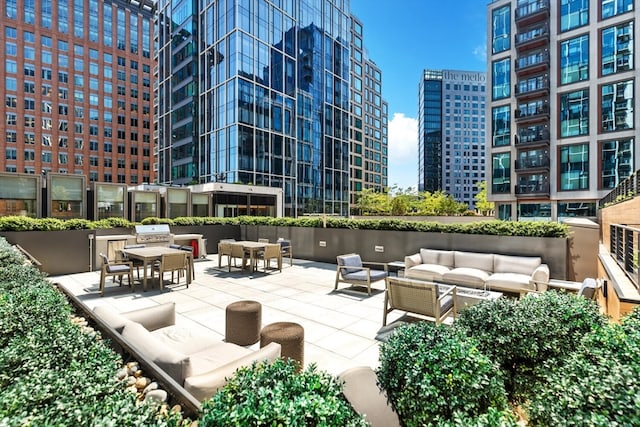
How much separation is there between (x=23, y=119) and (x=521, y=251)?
70667 mm

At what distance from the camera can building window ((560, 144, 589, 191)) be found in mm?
24750

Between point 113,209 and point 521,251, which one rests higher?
point 113,209

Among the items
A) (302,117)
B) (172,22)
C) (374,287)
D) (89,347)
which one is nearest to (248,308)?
(89,347)

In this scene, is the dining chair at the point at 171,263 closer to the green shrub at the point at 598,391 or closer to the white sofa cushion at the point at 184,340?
the white sofa cushion at the point at 184,340

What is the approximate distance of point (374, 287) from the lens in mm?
7762

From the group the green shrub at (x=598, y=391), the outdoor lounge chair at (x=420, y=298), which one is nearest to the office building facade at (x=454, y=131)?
the outdoor lounge chair at (x=420, y=298)

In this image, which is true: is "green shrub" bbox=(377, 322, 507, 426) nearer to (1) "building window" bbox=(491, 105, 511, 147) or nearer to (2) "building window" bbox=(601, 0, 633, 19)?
(1) "building window" bbox=(491, 105, 511, 147)

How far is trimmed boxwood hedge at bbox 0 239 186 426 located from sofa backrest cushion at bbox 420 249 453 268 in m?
7.58

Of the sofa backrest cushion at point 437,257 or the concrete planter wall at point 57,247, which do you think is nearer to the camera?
the sofa backrest cushion at point 437,257

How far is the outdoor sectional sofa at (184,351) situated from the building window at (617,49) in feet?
108

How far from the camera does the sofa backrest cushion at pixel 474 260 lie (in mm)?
7512

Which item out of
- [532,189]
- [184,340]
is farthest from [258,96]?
[184,340]

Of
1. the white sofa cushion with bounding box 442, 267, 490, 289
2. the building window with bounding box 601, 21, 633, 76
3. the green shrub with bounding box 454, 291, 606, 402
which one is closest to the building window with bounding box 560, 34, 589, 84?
the building window with bounding box 601, 21, 633, 76

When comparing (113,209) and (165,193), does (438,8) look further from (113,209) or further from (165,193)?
(113,209)
